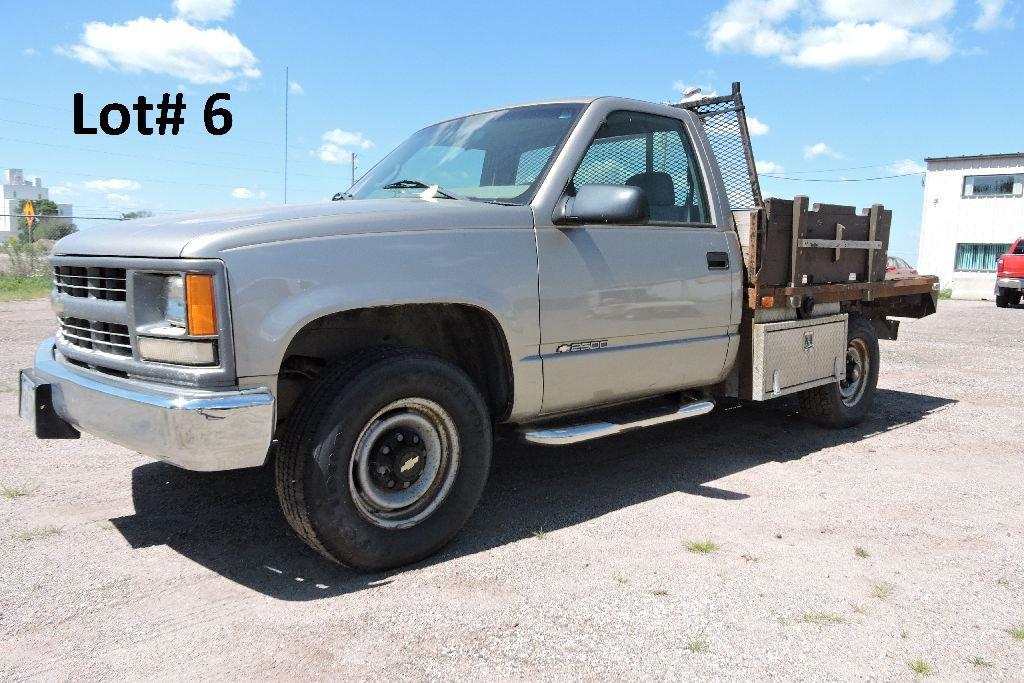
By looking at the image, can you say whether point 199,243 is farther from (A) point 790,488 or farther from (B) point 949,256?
(B) point 949,256

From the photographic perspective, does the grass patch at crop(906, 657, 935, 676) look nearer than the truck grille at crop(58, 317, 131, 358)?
Yes

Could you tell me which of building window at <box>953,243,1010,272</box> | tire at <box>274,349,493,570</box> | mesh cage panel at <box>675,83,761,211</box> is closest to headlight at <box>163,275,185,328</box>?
tire at <box>274,349,493,570</box>

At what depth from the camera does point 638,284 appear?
4066 mm

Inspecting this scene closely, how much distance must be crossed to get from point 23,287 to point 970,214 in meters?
34.4

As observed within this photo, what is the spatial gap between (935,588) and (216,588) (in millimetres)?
2814

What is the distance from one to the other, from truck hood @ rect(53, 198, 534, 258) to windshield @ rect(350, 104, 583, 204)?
0.32 m

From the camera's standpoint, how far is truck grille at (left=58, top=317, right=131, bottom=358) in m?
3.10

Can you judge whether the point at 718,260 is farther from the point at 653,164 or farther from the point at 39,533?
the point at 39,533

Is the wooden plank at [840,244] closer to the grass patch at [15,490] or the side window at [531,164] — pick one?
the side window at [531,164]

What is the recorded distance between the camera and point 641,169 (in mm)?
4492

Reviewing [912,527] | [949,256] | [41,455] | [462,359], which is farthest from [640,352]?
[949,256]

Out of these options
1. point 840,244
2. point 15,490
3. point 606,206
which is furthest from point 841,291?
point 15,490

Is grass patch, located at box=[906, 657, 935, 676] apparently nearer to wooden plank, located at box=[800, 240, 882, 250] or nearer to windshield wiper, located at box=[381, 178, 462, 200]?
windshield wiper, located at box=[381, 178, 462, 200]

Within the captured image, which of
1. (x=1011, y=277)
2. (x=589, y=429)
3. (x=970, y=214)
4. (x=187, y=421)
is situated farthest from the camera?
(x=970, y=214)
